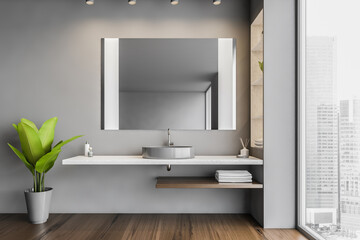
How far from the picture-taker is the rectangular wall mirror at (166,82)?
3.59 metres

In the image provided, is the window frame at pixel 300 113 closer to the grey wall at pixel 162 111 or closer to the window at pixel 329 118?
the window at pixel 329 118

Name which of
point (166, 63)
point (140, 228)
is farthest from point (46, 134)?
point (166, 63)

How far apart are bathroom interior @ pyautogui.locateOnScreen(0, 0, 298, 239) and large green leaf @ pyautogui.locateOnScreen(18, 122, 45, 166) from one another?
1.44ft

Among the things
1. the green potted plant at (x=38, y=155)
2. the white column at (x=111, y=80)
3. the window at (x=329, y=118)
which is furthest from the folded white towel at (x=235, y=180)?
the green potted plant at (x=38, y=155)

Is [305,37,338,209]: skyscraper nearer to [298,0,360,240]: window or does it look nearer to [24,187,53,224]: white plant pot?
[298,0,360,240]: window

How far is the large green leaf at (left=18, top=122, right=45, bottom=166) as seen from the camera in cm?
308

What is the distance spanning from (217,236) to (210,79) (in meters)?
1.68

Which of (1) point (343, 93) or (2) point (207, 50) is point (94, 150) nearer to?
(2) point (207, 50)

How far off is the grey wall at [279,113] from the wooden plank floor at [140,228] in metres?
0.24

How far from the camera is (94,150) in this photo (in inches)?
142

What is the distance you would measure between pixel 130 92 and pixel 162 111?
42 cm

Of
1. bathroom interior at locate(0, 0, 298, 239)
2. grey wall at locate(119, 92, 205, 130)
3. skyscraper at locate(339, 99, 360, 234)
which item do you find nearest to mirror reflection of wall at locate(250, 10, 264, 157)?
bathroom interior at locate(0, 0, 298, 239)

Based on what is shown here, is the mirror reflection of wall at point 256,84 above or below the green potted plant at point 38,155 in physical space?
above

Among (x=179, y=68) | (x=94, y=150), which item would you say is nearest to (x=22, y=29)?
(x=94, y=150)
